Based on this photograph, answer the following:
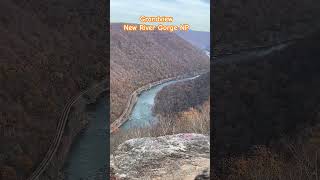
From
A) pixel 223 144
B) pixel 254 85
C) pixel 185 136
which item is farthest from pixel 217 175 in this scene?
pixel 185 136

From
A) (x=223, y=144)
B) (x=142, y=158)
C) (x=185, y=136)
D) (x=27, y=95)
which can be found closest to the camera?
(x=27, y=95)

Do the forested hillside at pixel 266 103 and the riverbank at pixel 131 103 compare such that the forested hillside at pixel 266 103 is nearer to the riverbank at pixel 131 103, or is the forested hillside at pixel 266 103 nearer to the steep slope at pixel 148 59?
the riverbank at pixel 131 103

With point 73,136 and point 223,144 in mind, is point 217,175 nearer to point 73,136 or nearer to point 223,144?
point 223,144

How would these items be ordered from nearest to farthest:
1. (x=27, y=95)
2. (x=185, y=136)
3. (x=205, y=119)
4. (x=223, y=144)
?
1. (x=27, y=95)
2. (x=223, y=144)
3. (x=185, y=136)
4. (x=205, y=119)

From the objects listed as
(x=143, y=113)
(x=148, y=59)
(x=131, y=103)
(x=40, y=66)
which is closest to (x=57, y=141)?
(x=40, y=66)

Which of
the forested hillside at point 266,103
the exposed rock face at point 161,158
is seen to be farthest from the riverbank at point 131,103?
the forested hillside at point 266,103

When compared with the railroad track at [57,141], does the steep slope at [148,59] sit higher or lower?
higher
